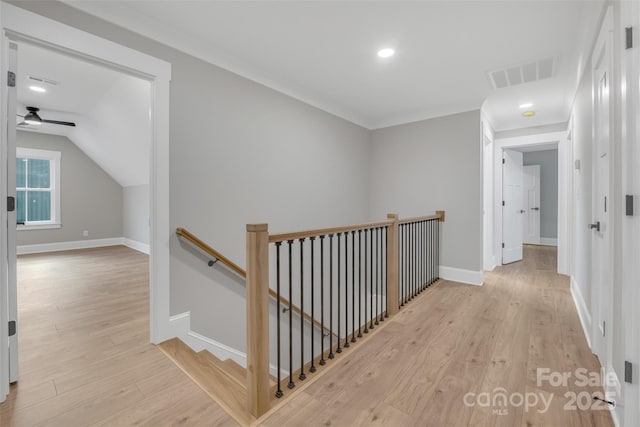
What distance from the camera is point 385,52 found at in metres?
2.56

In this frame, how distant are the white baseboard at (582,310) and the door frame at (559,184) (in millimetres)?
881

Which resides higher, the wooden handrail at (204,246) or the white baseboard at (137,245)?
the wooden handrail at (204,246)

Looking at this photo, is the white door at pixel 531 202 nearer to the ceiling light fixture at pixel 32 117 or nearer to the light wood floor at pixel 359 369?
the light wood floor at pixel 359 369

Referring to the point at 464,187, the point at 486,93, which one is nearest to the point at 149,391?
the point at 464,187

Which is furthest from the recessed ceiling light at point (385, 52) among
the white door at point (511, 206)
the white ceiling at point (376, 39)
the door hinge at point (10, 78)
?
the white door at point (511, 206)

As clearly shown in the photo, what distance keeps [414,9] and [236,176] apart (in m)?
2.02

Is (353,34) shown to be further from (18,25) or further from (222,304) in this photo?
(222,304)

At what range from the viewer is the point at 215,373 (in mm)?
1936

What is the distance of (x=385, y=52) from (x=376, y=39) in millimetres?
236

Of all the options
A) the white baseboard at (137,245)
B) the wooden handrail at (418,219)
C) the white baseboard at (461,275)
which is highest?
the wooden handrail at (418,219)

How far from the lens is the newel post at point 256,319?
1487 mm

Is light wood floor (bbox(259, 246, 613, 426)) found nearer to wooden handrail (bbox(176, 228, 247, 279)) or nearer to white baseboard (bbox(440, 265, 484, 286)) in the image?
white baseboard (bbox(440, 265, 484, 286))

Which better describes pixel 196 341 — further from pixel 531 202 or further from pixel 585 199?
pixel 531 202

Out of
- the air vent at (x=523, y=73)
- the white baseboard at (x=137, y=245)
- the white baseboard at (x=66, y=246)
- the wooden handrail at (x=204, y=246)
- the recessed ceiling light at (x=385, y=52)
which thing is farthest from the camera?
the white baseboard at (x=137, y=245)
